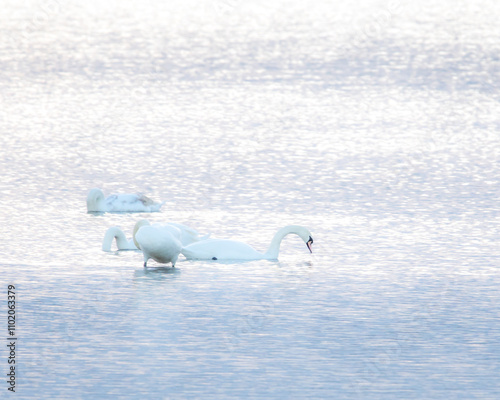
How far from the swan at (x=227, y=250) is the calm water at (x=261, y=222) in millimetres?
165

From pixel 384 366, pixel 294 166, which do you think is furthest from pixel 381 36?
pixel 384 366

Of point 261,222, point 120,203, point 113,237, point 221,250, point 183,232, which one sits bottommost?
point 221,250

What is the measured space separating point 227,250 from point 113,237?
1801 mm

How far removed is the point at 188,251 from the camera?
18406 millimetres

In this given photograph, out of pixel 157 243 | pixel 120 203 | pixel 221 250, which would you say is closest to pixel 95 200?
pixel 120 203

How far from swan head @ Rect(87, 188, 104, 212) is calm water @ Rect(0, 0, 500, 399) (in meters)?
0.21

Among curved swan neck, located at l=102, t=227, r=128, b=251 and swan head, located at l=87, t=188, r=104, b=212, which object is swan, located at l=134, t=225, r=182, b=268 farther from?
swan head, located at l=87, t=188, r=104, b=212

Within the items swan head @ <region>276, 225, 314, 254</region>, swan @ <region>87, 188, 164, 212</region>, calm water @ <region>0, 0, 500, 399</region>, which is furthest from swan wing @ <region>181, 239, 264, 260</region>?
swan @ <region>87, 188, 164, 212</region>

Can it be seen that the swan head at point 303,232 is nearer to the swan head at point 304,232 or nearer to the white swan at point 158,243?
the swan head at point 304,232

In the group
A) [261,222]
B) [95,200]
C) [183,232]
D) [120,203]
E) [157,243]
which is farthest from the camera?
[120,203]

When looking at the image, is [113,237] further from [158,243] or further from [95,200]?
[95,200]

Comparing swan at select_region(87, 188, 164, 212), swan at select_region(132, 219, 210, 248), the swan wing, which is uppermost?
swan at select_region(87, 188, 164, 212)

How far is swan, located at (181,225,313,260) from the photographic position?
1822cm

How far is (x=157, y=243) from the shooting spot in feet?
57.7
